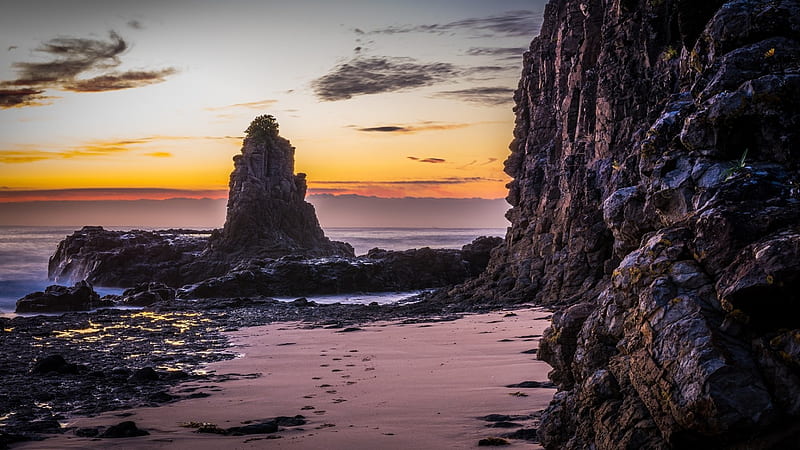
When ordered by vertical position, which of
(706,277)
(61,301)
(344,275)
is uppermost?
(706,277)

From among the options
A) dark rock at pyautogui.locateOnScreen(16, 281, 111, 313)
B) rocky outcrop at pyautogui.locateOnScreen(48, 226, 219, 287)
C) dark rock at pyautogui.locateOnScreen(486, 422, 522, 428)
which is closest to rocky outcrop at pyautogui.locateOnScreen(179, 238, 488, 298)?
dark rock at pyautogui.locateOnScreen(16, 281, 111, 313)

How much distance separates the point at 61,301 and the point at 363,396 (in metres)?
29.5

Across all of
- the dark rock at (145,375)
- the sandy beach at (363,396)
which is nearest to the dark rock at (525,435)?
the sandy beach at (363,396)

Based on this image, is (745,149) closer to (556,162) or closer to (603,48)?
(603,48)

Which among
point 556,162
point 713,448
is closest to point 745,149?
point 713,448

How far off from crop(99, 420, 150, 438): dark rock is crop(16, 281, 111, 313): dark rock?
2842 centimetres

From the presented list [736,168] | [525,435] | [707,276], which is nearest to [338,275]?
[525,435]

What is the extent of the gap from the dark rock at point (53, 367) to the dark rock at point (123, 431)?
21.4 ft

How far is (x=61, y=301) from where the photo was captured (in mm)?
35188

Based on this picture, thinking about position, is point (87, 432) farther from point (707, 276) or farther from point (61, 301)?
point (61, 301)

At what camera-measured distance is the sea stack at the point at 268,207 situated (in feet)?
192

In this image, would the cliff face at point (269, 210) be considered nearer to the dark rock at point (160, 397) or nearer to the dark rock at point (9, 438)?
the dark rock at point (160, 397)

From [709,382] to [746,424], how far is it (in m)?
0.35

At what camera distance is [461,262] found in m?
48.0
